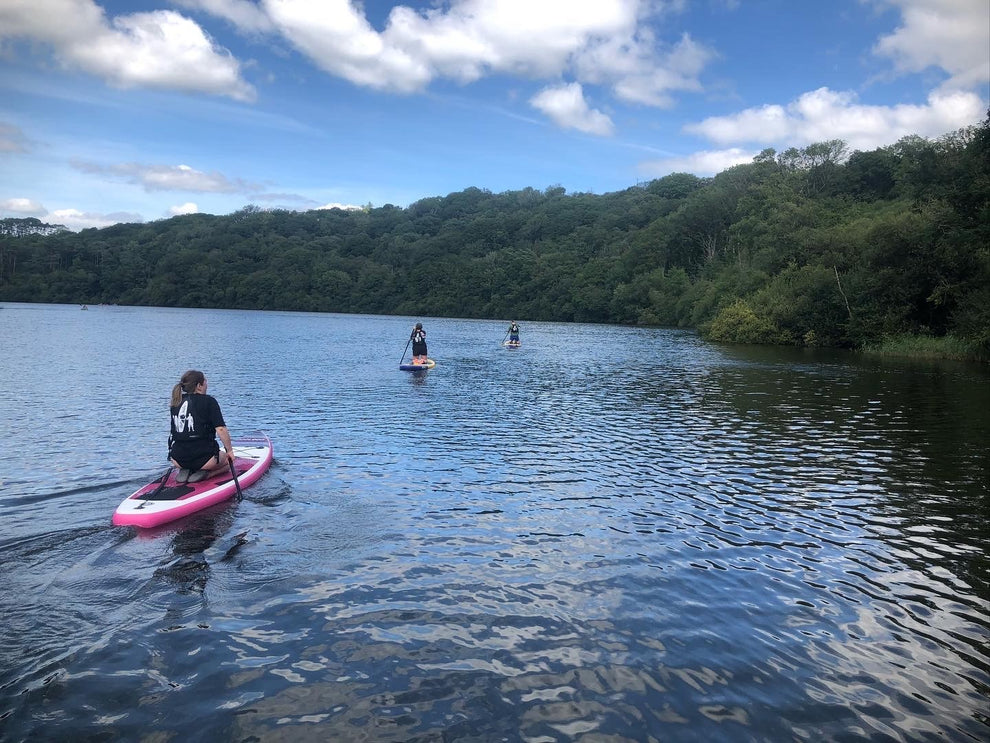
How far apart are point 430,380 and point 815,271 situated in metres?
50.8

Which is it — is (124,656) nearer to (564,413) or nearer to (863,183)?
(564,413)

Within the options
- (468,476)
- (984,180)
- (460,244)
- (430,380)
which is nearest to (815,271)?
(984,180)

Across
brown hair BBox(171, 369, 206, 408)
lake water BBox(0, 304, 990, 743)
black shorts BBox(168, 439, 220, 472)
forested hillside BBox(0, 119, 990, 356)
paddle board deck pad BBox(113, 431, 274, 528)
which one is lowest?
lake water BBox(0, 304, 990, 743)

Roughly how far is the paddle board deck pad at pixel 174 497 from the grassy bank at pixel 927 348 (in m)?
47.4

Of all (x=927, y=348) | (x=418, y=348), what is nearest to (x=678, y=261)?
(x=927, y=348)

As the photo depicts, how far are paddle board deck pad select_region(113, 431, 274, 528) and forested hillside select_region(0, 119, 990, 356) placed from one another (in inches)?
1768

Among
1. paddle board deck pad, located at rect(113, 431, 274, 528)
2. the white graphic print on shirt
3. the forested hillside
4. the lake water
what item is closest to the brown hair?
the white graphic print on shirt

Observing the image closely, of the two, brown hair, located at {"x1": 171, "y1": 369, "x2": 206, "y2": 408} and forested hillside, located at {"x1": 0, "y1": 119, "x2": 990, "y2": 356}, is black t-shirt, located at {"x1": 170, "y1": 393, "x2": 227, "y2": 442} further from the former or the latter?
forested hillside, located at {"x1": 0, "y1": 119, "x2": 990, "y2": 356}

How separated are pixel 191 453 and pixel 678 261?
137m

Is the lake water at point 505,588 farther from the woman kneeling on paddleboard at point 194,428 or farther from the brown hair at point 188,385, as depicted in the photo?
the brown hair at point 188,385

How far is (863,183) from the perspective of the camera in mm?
106250

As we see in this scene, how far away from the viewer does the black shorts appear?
36.9ft

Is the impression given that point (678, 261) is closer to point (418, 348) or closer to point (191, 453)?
point (418, 348)

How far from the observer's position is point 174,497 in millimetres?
10539
